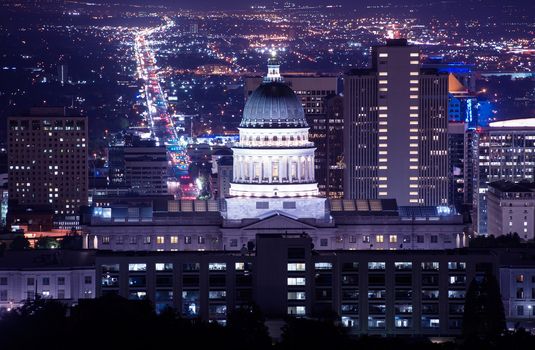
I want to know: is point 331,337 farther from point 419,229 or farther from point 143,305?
point 419,229

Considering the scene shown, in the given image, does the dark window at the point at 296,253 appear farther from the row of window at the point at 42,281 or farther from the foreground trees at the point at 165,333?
the row of window at the point at 42,281

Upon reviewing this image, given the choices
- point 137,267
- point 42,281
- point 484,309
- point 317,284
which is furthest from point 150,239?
point 484,309

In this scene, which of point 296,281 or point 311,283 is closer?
point 296,281

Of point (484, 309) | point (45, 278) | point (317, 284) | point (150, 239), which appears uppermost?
point (150, 239)

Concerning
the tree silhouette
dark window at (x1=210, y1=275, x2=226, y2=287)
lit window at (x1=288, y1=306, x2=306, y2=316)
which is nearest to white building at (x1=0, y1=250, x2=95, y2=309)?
dark window at (x1=210, y1=275, x2=226, y2=287)

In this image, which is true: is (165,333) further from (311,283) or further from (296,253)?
(296,253)

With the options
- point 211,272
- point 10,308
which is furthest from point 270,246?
point 10,308

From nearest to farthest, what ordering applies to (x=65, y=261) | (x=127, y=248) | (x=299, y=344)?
(x=299, y=344)
(x=65, y=261)
(x=127, y=248)
